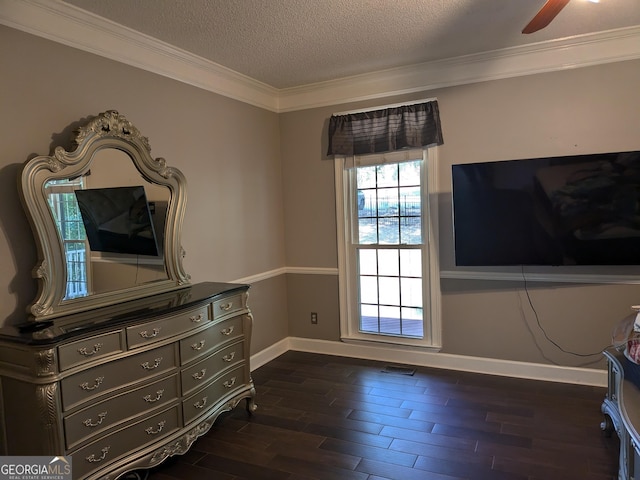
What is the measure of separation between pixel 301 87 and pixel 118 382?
322cm

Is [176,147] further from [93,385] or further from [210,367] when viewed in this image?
[93,385]

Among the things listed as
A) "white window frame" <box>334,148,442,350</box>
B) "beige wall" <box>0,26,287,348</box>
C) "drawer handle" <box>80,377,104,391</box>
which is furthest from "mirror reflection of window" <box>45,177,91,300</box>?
"white window frame" <box>334,148,442,350</box>

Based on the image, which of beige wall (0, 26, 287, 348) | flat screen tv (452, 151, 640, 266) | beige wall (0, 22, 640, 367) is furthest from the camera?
flat screen tv (452, 151, 640, 266)

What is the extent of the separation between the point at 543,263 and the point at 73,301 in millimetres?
3285

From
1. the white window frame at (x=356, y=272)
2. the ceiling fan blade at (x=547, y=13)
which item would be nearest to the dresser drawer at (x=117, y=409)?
the white window frame at (x=356, y=272)

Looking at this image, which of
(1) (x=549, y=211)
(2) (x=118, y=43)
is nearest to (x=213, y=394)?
(2) (x=118, y=43)

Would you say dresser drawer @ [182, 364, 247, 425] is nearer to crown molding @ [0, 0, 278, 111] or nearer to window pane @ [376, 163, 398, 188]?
window pane @ [376, 163, 398, 188]

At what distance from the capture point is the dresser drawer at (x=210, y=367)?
8.79ft

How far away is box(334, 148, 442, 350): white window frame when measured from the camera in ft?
13.0

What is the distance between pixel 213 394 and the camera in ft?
9.56

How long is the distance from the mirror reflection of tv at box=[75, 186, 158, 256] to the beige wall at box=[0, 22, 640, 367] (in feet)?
1.09

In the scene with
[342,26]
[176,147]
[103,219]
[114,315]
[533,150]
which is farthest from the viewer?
[533,150]

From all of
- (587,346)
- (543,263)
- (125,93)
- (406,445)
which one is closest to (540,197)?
(543,263)

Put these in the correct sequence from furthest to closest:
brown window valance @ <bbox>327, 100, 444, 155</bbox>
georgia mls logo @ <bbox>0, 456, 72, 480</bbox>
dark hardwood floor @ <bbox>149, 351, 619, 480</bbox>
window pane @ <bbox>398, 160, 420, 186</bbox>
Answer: window pane @ <bbox>398, 160, 420, 186</bbox>
brown window valance @ <bbox>327, 100, 444, 155</bbox>
dark hardwood floor @ <bbox>149, 351, 619, 480</bbox>
georgia mls logo @ <bbox>0, 456, 72, 480</bbox>
